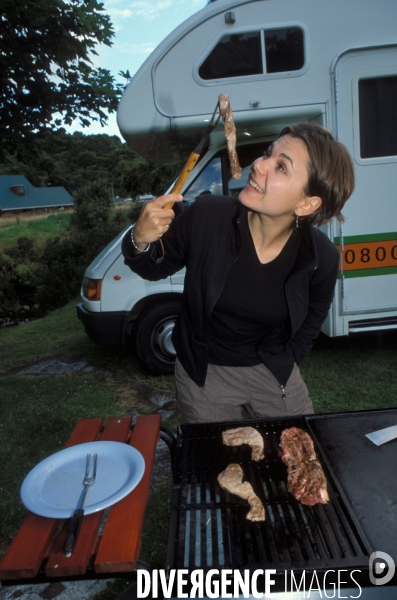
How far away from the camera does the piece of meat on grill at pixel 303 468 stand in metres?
1.66

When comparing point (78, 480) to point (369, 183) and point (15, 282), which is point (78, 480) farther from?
point (15, 282)

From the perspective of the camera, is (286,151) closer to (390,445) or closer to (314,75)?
(390,445)

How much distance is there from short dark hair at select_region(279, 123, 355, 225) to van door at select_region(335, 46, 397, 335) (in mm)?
2791

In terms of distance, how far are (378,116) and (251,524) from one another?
4461 mm

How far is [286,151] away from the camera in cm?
208

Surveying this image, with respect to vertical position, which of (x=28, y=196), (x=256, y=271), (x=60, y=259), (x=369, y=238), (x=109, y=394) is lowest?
(x=28, y=196)

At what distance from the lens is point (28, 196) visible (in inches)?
3204

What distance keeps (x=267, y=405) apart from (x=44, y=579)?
137 cm

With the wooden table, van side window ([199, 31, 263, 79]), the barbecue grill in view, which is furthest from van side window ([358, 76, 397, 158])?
the wooden table

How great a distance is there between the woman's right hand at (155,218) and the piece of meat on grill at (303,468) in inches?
40.6

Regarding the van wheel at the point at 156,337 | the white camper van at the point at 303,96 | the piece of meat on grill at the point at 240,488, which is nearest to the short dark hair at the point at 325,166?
the piece of meat on grill at the point at 240,488

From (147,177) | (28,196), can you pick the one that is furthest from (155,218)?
(28,196)

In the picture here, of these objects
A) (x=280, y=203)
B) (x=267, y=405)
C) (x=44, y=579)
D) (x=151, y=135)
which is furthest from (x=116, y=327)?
(x=44, y=579)

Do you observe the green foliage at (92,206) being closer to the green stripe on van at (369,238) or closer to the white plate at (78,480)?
the green stripe on van at (369,238)
